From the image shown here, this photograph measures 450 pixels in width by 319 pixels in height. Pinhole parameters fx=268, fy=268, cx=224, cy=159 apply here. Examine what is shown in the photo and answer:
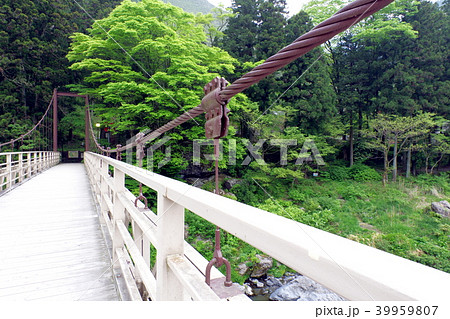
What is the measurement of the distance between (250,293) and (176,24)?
969cm

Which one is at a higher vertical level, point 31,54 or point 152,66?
point 31,54

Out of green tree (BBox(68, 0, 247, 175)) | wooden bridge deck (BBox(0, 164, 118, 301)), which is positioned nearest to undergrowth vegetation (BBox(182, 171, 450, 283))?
green tree (BBox(68, 0, 247, 175))

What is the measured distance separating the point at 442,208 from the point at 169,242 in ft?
43.4

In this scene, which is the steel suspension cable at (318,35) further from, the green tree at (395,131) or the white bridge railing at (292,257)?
the green tree at (395,131)

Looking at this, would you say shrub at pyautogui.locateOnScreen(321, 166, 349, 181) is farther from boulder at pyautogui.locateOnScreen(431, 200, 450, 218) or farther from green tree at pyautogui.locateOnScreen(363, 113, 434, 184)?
boulder at pyautogui.locateOnScreen(431, 200, 450, 218)

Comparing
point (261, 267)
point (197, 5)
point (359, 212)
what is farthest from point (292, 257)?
point (197, 5)

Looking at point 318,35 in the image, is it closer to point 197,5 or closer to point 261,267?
point 261,267

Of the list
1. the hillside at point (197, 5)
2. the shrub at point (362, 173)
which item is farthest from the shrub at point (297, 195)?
the hillside at point (197, 5)

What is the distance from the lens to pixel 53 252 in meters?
2.53

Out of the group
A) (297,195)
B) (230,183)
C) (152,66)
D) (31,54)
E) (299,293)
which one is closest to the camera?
(299,293)

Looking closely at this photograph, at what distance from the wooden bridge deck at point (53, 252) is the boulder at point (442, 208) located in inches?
487

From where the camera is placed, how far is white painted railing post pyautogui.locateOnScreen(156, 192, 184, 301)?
91 cm

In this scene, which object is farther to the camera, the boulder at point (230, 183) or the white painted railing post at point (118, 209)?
the boulder at point (230, 183)

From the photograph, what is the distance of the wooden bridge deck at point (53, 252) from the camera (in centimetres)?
189
